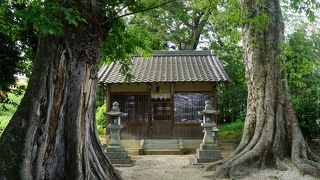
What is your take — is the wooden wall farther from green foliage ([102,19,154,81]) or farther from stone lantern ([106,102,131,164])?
green foliage ([102,19,154,81])

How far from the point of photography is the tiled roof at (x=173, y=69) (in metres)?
15.8

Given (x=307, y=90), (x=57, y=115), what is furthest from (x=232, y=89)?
(x=57, y=115)

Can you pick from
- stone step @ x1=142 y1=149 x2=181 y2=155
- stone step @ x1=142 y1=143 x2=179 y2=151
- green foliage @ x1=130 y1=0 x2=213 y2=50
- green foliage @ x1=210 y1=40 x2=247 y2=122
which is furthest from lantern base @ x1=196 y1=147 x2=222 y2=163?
green foliage @ x1=130 y1=0 x2=213 y2=50

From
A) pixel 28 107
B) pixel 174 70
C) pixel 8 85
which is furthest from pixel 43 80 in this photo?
pixel 174 70

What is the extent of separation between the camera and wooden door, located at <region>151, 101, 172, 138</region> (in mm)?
16391

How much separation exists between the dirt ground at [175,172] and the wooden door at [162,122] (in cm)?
359

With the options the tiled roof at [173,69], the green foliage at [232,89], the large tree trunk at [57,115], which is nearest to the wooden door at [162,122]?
the tiled roof at [173,69]

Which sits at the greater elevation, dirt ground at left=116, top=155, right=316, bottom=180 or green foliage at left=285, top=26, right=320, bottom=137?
green foliage at left=285, top=26, right=320, bottom=137

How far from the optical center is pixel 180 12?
23.8m

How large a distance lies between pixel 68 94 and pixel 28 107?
0.70 metres

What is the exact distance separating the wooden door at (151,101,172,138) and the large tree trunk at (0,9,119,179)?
33.1 ft

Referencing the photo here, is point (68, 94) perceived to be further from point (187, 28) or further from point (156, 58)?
point (187, 28)

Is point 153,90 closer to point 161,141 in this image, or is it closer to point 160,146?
point 161,141

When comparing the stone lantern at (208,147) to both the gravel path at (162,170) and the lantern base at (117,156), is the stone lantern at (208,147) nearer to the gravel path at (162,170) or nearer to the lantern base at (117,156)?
the gravel path at (162,170)
